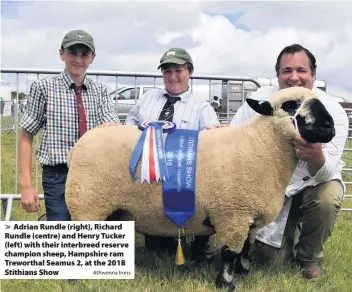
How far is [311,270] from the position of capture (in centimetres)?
397

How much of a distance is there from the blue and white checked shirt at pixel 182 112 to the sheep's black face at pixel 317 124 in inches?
42.6

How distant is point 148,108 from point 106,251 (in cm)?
145

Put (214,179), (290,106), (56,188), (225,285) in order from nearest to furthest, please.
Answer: (290,106), (214,179), (225,285), (56,188)

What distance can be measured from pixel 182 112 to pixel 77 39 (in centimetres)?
109

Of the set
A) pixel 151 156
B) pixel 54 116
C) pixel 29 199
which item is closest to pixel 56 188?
pixel 29 199

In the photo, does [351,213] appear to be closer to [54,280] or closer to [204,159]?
[204,159]

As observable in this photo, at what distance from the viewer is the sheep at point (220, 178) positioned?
10.9ft

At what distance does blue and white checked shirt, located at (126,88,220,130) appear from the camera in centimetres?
404

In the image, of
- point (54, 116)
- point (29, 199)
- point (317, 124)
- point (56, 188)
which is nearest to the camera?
point (317, 124)

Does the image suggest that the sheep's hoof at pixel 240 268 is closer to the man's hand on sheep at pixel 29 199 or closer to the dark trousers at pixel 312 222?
the dark trousers at pixel 312 222

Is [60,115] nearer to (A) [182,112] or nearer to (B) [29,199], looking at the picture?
(B) [29,199]

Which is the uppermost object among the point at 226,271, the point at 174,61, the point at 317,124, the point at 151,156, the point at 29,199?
the point at 174,61

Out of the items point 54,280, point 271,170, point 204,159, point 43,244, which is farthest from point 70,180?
point 271,170

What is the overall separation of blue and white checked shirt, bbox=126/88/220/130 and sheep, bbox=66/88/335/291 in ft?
1.56
